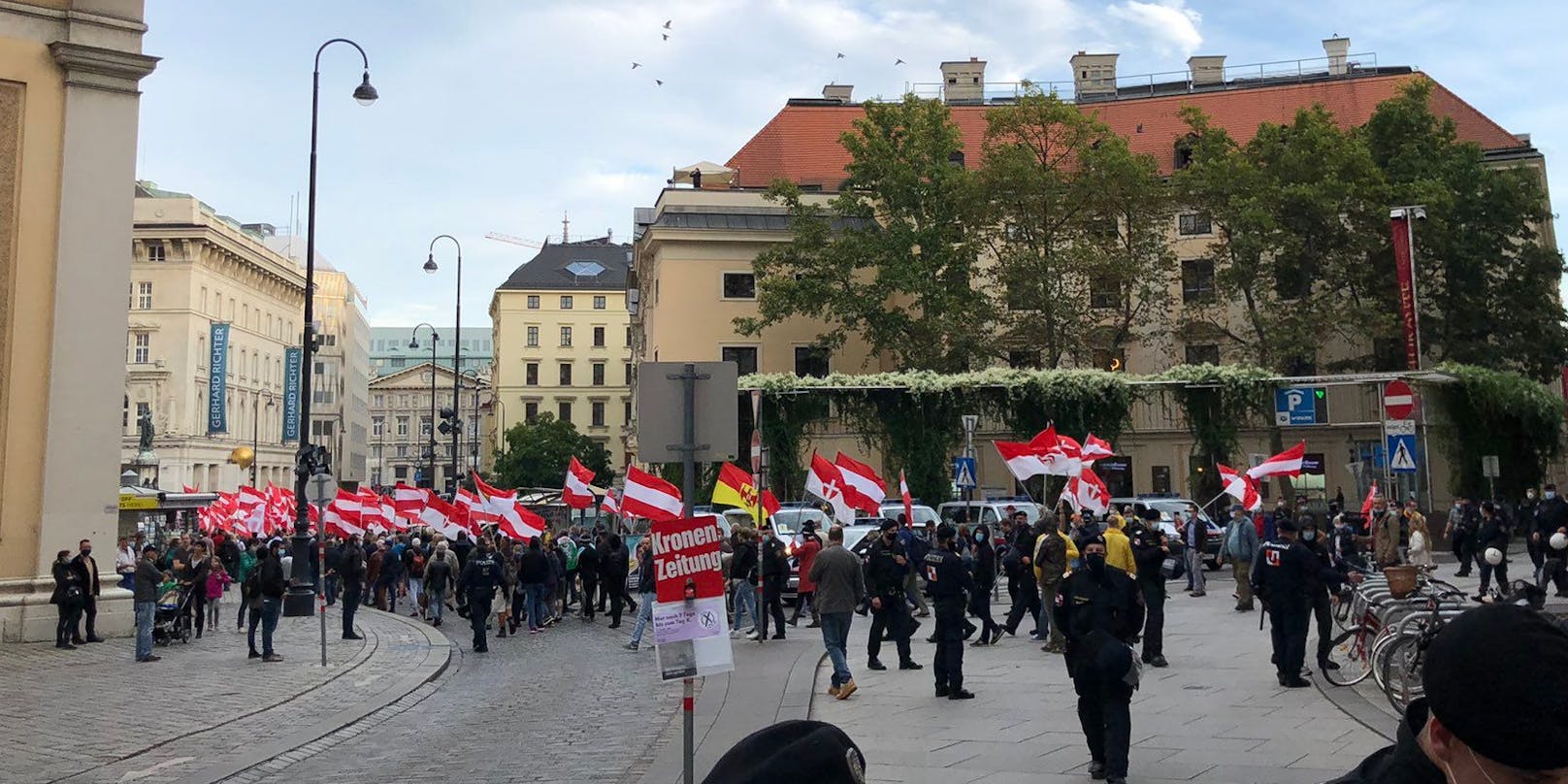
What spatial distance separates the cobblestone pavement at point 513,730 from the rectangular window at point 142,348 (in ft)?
235

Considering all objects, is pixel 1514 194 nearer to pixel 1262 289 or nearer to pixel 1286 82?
pixel 1262 289

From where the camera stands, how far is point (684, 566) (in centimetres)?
861

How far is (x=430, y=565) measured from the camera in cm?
2459

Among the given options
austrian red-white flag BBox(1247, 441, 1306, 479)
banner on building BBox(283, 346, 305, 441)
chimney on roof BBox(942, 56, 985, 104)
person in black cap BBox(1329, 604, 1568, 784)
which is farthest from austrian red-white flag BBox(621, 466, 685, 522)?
banner on building BBox(283, 346, 305, 441)

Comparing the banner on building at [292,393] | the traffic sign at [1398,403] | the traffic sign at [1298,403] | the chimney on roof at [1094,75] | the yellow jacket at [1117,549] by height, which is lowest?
the yellow jacket at [1117,549]

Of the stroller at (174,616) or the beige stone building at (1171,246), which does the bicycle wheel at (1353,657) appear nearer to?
the stroller at (174,616)

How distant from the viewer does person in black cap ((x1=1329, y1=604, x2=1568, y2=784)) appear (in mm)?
2146

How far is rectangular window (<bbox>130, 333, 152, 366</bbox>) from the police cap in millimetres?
88752

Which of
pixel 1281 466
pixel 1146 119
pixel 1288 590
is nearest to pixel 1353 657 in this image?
pixel 1288 590

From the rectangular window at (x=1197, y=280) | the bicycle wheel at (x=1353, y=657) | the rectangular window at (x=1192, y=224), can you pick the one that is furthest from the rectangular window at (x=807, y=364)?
the bicycle wheel at (x=1353, y=657)

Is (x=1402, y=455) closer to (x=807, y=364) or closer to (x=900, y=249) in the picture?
(x=900, y=249)

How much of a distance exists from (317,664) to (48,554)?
17.7 ft

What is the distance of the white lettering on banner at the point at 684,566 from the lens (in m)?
8.55

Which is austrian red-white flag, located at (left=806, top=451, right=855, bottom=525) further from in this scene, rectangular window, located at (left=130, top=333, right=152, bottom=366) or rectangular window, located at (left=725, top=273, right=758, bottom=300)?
rectangular window, located at (left=130, top=333, right=152, bottom=366)
